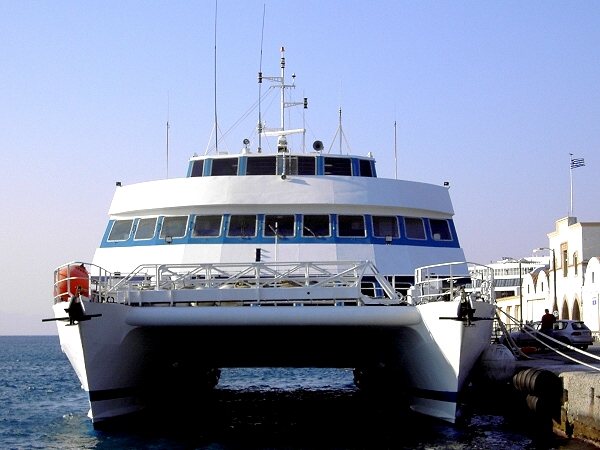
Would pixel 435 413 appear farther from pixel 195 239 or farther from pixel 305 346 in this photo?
pixel 195 239

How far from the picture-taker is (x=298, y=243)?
1995 centimetres

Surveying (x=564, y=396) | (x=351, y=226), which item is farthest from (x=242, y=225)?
(x=564, y=396)

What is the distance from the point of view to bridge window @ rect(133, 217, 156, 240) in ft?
67.8

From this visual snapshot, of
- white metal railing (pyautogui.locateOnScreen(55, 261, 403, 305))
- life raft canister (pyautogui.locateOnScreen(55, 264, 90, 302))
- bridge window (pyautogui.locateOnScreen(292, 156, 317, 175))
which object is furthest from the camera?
bridge window (pyautogui.locateOnScreen(292, 156, 317, 175))

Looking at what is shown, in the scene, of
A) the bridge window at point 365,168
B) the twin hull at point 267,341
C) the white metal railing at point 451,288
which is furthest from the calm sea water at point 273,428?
the bridge window at point 365,168

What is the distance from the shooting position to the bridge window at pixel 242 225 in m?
20.1

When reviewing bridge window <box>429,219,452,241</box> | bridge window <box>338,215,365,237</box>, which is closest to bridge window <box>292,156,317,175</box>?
bridge window <box>338,215,365,237</box>

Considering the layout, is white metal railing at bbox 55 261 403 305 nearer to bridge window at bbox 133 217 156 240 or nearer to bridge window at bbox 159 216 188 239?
bridge window at bbox 159 216 188 239

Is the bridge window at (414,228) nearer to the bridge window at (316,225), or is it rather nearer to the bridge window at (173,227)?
the bridge window at (316,225)

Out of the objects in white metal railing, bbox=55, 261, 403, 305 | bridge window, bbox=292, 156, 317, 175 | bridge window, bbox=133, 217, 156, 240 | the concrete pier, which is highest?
bridge window, bbox=292, 156, 317, 175

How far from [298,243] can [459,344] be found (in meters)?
5.11

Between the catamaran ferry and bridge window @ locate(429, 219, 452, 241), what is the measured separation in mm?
34

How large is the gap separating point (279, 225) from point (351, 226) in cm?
149

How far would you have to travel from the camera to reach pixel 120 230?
21.4 m
